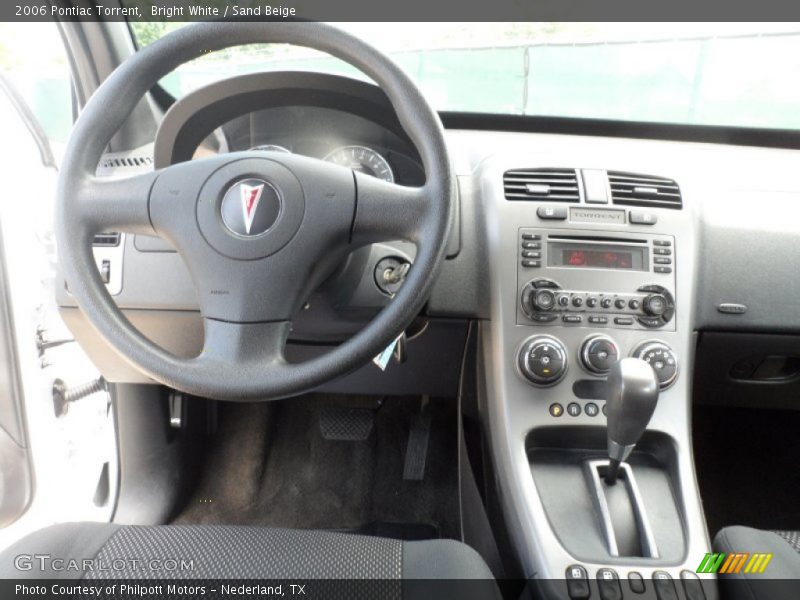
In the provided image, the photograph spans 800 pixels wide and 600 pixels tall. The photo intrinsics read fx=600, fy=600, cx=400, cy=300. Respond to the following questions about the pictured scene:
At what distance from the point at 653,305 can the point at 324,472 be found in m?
1.07

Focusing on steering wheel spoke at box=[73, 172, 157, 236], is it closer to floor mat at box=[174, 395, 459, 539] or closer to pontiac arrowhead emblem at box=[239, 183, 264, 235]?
pontiac arrowhead emblem at box=[239, 183, 264, 235]

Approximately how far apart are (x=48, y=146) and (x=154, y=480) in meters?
0.95

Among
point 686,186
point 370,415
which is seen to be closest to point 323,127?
point 686,186

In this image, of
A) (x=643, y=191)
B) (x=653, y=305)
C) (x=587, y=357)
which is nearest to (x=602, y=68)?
(x=643, y=191)

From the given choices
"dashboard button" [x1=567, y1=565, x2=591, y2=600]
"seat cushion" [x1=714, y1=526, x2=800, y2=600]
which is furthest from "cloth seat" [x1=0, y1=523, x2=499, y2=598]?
"seat cushion" [x1=714, y1=526, x2=800, y2=600]

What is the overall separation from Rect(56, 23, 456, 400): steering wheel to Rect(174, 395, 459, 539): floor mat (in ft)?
3.08

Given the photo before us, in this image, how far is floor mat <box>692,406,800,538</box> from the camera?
5.42 ft

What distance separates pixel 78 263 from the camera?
2.88 ft

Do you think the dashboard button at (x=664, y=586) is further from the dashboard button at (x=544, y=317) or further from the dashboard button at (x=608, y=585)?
the dashboard button at (x=544, y=317)

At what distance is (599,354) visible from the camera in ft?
3.70

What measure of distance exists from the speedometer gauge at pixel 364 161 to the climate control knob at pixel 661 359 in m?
0.59

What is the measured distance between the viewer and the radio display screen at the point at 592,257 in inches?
46.1

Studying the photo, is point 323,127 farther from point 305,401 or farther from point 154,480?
point 154,480

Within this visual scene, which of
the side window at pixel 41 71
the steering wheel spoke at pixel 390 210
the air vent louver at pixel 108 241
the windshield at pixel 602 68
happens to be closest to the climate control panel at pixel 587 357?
the steering wheel spoke at pixel 390 210
